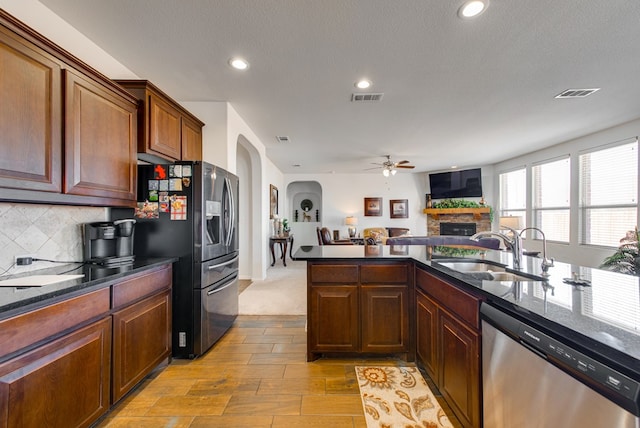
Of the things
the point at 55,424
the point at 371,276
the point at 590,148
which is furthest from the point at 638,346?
the point at 590,148

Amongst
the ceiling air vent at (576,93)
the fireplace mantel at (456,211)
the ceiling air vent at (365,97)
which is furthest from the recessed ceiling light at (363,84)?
the fireplace mantel at (456,211)

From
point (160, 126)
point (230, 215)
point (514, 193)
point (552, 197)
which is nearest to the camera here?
point (160, 126)

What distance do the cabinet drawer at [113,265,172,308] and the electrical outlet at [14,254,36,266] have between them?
58 centimetres

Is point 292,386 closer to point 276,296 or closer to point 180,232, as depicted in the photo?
point 180,232

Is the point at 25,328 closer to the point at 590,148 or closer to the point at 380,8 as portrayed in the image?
the point at 380,8

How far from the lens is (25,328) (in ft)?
3.77

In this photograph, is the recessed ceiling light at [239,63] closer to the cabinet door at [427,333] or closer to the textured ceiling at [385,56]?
the textured ceiling at [385,56]

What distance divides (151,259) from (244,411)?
137 cm

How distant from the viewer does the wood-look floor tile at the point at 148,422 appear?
1.61 meters

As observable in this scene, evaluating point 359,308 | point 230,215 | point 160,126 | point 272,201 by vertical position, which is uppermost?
point 160,126

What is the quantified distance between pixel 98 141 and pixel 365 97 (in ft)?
8.33

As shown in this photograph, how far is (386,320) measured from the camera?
2.24 metres

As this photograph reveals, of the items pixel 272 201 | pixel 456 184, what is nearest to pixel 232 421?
pixel 272 201

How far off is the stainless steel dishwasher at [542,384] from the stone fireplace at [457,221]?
721cm
